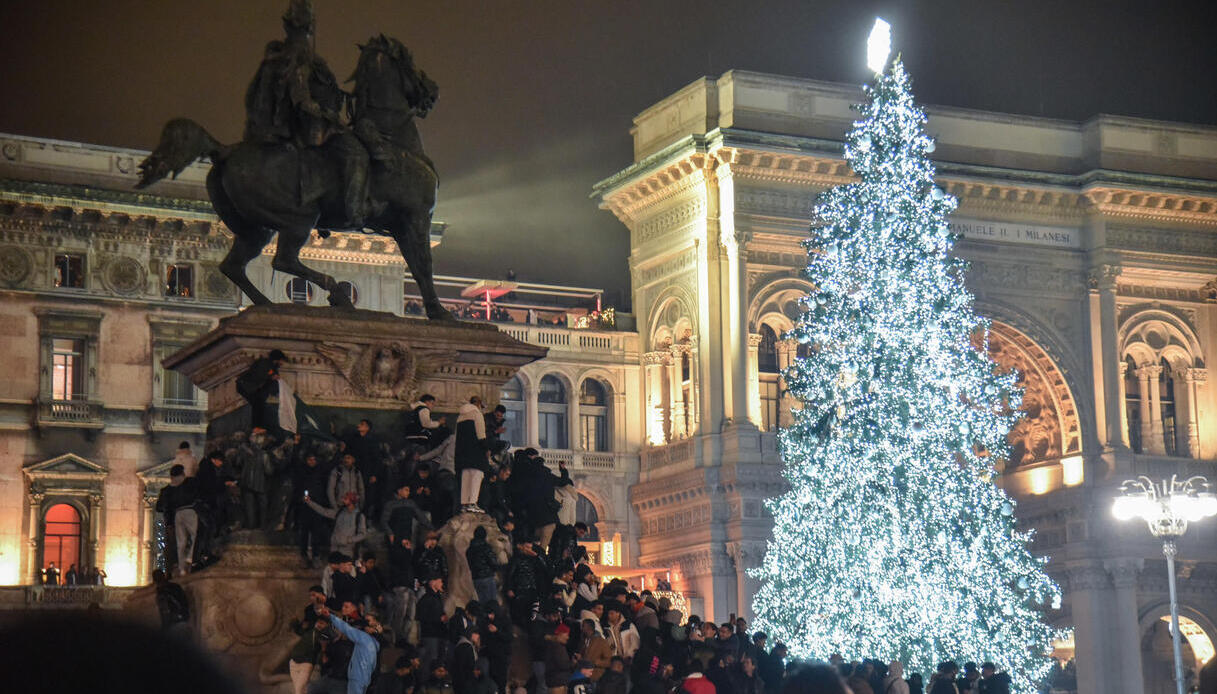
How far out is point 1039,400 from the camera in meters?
55.0

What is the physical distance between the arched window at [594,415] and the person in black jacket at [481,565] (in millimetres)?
38915

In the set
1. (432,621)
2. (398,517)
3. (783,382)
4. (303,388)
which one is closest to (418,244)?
(303,388)

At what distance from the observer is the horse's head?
1566cm

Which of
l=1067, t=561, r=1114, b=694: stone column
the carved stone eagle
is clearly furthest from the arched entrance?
the carved stone eagle

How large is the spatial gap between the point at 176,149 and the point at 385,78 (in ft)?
6.12

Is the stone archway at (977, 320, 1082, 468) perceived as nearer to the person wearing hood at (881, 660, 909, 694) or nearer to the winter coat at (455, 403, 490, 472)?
the person wearing hood at (881, 660, 909, 694)

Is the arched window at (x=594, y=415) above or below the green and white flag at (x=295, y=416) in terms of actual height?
above

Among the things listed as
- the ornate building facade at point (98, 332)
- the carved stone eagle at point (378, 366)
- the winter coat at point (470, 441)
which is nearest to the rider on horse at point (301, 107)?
the carved stone eagle at point (378, 366)

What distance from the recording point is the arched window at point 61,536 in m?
46.1

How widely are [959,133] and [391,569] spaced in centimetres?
4107

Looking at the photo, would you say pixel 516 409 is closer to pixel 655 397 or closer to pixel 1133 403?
pixel 655 397

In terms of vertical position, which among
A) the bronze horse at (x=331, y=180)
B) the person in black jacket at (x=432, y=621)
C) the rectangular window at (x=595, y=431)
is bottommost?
the person in black jacket at (x=432, y=621)

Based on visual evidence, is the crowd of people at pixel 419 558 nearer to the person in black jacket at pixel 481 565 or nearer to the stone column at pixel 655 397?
the person in black jacket at pixel 481 565

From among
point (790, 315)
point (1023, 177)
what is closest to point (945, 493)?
point (790, 315)
